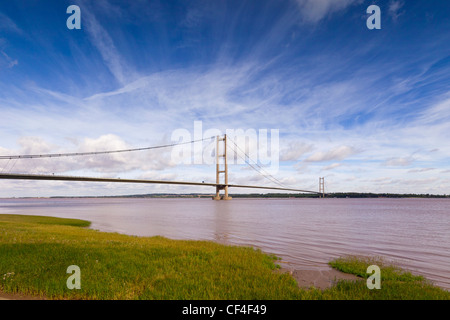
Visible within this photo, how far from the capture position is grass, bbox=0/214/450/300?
17.9 ft

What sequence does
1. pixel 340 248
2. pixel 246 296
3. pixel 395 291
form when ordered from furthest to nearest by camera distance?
pixel 340 248 < pixel 395 291 < pixel 246 296

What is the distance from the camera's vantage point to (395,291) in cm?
582

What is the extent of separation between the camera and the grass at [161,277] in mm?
5465

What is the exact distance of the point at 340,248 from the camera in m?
13.8

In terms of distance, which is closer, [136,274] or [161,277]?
[161,277]

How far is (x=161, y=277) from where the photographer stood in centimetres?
638
